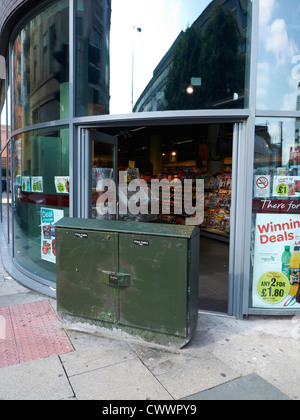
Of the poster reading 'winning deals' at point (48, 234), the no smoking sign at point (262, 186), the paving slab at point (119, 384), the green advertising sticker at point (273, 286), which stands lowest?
the paving slab at point (119, 384)

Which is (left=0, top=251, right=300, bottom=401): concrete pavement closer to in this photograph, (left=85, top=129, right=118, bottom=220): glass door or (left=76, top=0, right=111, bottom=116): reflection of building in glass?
(left=85, top=129, right=118, bottom=220): glass door

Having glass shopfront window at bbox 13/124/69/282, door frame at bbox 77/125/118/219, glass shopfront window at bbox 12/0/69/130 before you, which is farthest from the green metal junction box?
glass shopfront window at bbox 12/0/69/130

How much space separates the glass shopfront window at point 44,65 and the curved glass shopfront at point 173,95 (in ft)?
0.06

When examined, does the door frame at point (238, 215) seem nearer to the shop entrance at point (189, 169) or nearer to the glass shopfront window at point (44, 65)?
the shop entrance at point (189, 169)

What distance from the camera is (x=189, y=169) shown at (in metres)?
11.8

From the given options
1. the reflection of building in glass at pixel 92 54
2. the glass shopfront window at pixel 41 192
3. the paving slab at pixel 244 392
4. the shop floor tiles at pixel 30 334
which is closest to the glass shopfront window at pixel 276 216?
the paving slab at pixel 244 392

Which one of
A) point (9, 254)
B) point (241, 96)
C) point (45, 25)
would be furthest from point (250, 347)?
point (9, 254)

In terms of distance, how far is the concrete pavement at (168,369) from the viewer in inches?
104

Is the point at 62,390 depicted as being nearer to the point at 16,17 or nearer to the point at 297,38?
the point at 297,38

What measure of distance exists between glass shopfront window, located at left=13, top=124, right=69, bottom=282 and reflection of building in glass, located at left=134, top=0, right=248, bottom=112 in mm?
1824

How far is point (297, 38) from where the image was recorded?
13.2 ft

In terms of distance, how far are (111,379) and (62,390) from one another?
0.42m

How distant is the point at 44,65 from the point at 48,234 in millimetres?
2866

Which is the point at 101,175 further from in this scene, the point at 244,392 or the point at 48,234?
the point at 244,392
